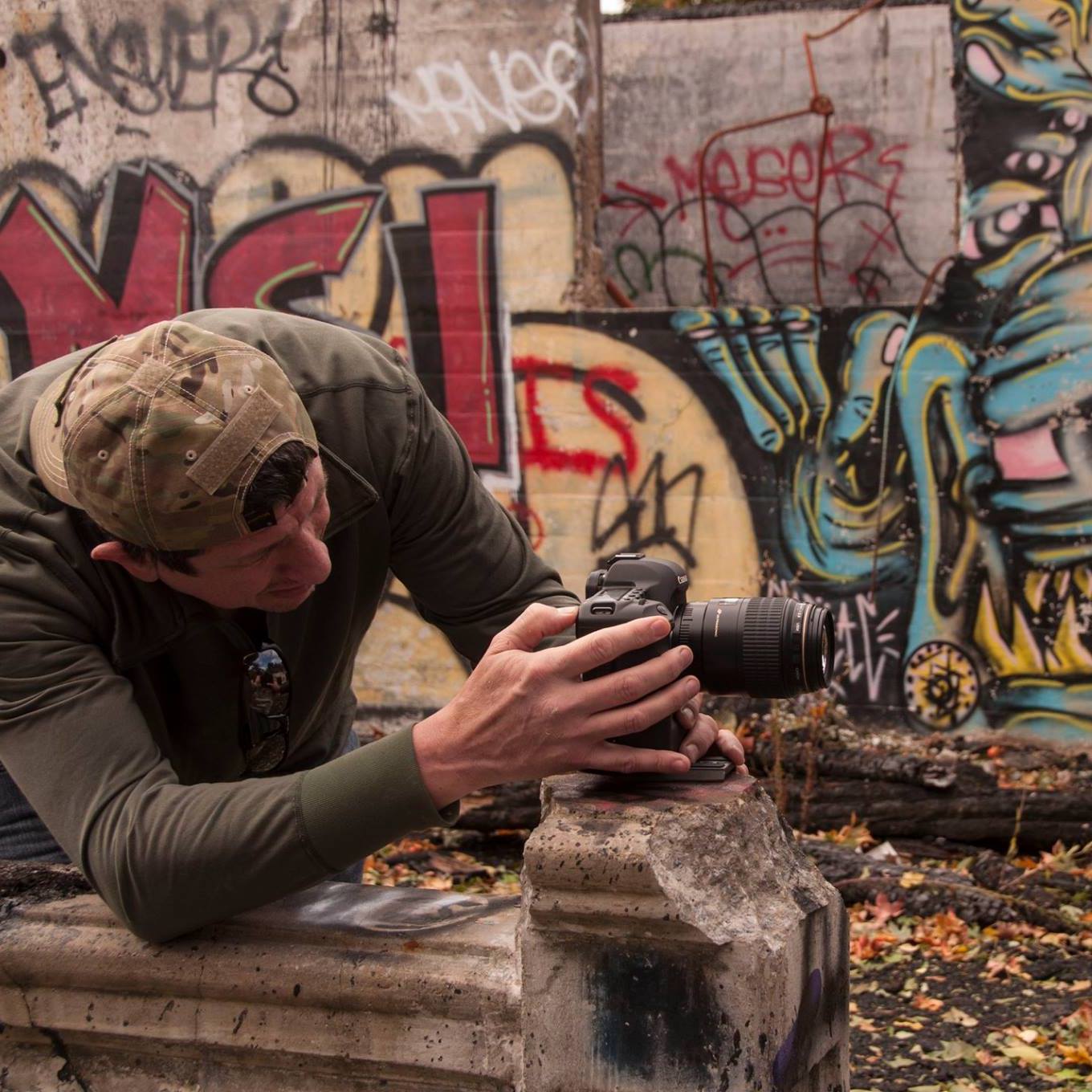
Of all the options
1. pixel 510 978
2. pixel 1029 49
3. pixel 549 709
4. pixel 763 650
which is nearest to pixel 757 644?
pixel 763 650

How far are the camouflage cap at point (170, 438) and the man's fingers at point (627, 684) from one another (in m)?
0.56

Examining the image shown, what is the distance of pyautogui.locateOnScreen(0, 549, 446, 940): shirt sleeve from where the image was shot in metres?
1.87

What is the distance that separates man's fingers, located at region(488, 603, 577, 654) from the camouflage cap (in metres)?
0.42

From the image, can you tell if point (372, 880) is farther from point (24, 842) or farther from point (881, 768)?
point (24, 842)

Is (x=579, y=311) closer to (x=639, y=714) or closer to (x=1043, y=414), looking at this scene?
(x=1043, y=414)

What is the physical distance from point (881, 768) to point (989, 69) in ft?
9.24

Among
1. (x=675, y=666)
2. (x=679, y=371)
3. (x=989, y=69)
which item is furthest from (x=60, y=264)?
(x=675, y=666)

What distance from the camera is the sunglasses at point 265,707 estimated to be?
2287 mm

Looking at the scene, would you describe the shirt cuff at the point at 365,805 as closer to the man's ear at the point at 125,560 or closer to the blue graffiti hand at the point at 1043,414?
the man's ear at the point at 125,560

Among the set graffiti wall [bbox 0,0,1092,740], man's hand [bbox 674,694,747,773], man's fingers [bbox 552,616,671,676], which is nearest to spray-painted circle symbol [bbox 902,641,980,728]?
graffiti wall [bbox 0,0,1092,740]

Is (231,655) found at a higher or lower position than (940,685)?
higher

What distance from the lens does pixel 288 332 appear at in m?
2.45

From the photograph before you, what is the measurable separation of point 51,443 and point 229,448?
1.11 ft

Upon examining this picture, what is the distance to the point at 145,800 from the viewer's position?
190 cm
